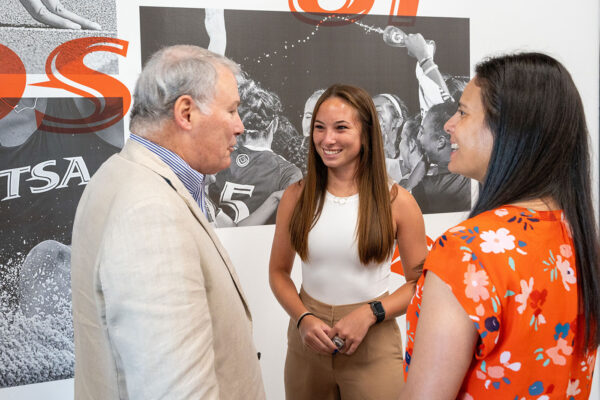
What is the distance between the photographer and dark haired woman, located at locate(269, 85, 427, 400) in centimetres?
211

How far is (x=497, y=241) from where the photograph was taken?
1.05m

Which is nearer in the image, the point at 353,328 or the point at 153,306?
the point at 153,306

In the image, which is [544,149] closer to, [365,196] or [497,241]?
[497,241]

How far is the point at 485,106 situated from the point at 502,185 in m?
0.17

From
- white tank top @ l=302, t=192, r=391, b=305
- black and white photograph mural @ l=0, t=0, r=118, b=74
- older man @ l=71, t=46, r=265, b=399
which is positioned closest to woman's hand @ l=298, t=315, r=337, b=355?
white tank top @ l=302, t=192, r=391, b=305

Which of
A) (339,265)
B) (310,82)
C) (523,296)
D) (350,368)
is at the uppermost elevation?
(310,82)

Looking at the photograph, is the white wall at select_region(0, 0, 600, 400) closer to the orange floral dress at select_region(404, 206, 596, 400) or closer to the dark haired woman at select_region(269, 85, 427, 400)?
the dark haired woman at select_region(269, 85, 427, 400)

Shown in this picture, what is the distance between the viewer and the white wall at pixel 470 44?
8.40 feet

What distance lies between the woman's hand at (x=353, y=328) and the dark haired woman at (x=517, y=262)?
0.85 meters

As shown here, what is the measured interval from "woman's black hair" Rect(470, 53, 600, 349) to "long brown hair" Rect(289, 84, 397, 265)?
103 centimetres

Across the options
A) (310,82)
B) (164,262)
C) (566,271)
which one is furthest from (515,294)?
(310,82)

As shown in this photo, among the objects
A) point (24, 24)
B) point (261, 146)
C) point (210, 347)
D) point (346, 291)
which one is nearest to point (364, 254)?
point (346, 291)

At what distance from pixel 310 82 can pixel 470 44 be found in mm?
1057

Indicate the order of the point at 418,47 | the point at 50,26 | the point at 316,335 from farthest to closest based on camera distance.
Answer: the point at 418,47, the point at 50,26, the point at 316,335
